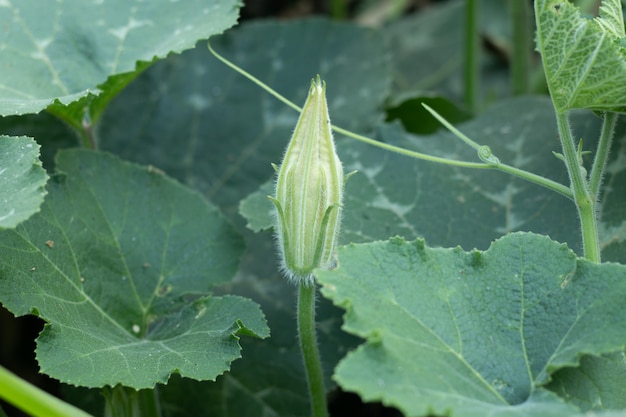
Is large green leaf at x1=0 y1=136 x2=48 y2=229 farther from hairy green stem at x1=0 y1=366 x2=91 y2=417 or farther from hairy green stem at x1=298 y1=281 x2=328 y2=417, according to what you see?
hairy green stem at x1=298 y1=281 x2=328 y2=417

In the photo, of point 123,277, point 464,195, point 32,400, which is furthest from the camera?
point 464,195

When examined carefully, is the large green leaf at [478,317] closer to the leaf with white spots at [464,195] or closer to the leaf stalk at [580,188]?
the leaf stalk at [580,188]

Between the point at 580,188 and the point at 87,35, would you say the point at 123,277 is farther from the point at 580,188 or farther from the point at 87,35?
the point at 580,188

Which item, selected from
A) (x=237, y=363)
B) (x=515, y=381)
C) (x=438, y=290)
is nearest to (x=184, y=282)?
(x=237, y=363)

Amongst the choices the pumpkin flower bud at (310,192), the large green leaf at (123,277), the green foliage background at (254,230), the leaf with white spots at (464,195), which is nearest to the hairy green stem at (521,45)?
the green foliage background at (254,230)

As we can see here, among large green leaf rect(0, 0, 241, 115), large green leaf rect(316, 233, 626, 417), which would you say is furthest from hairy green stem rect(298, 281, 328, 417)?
large green leaf rect(0, 0, 241, 115)

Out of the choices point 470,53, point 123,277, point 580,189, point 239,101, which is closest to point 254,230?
point 123,277

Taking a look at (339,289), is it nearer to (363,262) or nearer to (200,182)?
(363,262)
